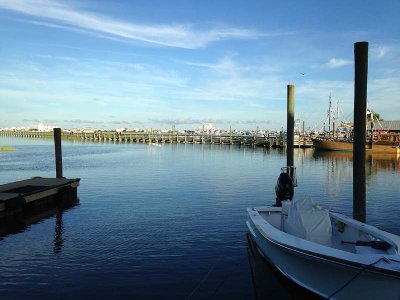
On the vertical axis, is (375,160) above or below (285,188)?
below

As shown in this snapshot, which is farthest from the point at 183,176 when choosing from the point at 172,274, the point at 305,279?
the point at 305,279

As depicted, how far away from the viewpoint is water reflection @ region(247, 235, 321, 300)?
9.88m

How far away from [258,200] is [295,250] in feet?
44.9

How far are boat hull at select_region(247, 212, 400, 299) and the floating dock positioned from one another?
1225cm

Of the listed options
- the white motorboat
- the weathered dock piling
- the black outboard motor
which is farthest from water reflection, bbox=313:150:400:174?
the white motorboat

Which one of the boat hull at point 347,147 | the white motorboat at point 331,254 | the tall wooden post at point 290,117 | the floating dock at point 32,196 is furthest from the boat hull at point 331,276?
the boat hull at point 347,147

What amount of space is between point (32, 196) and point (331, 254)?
1552 cm

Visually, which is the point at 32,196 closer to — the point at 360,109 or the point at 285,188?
the point at 285,188

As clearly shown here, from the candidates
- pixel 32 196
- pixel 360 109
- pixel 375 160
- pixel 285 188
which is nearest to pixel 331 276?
pixel 360 109

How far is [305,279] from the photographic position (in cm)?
910

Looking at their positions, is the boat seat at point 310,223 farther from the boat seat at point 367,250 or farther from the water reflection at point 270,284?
the boat seat at point 367,250

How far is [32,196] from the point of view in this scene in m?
19.2

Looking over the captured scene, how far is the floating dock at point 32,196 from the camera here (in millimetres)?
17406

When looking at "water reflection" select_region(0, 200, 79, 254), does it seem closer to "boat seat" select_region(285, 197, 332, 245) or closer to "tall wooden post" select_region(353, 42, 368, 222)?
"boat seat" select_region(285, 197, 332, 245)
